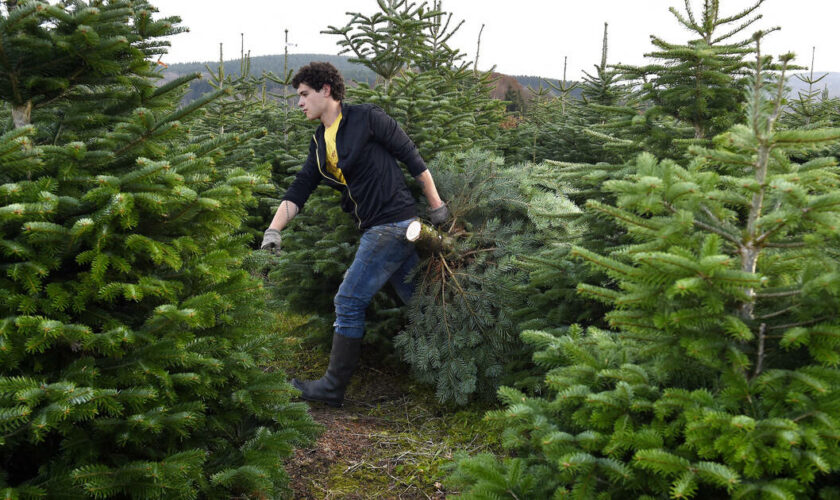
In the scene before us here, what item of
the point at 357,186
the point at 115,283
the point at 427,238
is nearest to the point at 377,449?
the point at 427,238

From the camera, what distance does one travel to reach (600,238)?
11.6 ft

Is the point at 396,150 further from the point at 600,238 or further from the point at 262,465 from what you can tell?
the point at 262,465

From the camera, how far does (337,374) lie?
4.34 metres

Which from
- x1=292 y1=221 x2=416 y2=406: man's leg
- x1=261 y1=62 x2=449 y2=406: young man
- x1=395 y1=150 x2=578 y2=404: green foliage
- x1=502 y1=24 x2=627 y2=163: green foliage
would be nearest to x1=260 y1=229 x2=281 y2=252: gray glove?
x1=261 y1=62 x2=449 y2=406: young man

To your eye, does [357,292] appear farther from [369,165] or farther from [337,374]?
[369,165]

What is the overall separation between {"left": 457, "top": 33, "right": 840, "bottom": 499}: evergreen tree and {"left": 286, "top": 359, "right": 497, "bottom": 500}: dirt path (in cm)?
118

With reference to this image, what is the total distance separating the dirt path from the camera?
337 cm

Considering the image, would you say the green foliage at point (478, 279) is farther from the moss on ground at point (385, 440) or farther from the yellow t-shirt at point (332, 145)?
the yellow t-shirt at point (332, 145)

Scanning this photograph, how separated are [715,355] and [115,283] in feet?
7.83

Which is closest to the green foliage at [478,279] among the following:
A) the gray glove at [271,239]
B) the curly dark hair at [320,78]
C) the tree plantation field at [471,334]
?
the tree plantation field at [471,334]

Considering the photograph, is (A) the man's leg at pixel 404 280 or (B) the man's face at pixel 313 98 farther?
(A) the man's leg at pixel 404 280

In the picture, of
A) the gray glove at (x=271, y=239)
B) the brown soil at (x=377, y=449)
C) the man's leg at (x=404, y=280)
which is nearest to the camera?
the brown soil at (x=377, y=449)

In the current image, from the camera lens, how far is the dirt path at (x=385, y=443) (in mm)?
3367

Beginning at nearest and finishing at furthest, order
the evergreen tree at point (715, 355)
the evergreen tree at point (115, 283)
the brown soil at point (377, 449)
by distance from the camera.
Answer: the evergreen tree at point (715, 355)
the evergreen tree at point (115, 283)
the brown soil at point (377, 449)
